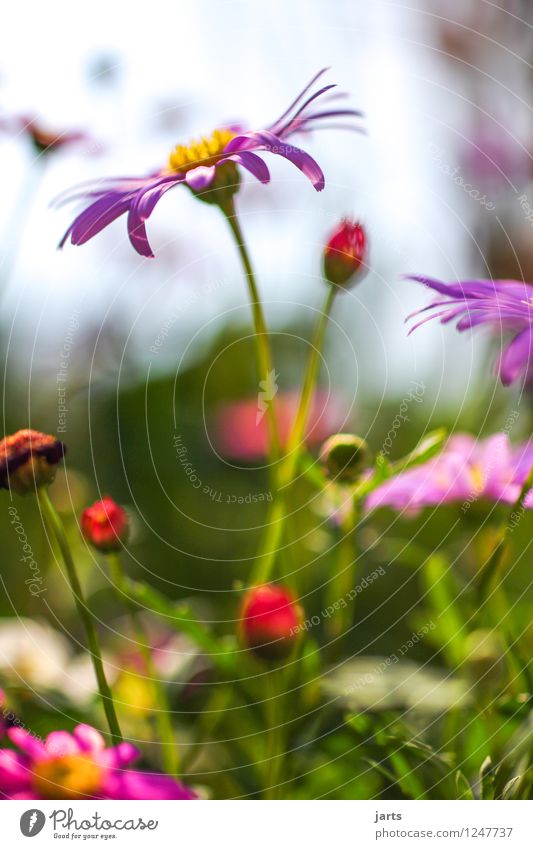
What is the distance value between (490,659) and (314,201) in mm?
486

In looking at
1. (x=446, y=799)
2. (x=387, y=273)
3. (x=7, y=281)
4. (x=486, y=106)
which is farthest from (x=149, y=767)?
(x=486, y=106)

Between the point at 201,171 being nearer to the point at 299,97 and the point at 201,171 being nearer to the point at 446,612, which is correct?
the point at 299,97

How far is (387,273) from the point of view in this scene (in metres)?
1.02

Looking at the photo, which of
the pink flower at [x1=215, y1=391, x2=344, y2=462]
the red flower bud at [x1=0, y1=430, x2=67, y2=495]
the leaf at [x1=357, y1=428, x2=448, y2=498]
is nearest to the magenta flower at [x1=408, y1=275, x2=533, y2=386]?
the leaf at [x1=357, y1=428, x2=448, y2=498]

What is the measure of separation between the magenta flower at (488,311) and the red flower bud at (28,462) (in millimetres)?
165

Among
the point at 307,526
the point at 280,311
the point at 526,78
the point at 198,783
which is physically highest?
the point at 526,78

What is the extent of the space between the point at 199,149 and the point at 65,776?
0.32m

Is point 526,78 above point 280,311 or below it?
above

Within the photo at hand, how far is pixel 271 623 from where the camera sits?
417 mm

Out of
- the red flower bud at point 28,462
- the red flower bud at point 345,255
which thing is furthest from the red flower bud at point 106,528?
the red flower bud at point 345,255

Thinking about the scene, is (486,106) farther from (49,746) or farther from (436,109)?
(49,746)

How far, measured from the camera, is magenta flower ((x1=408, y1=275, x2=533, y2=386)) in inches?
14.5

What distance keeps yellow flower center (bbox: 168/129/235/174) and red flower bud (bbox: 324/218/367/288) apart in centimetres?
8

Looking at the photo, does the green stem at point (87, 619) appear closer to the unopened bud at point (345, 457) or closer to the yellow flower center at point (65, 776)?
the yellow flower center at point (65, 776)
